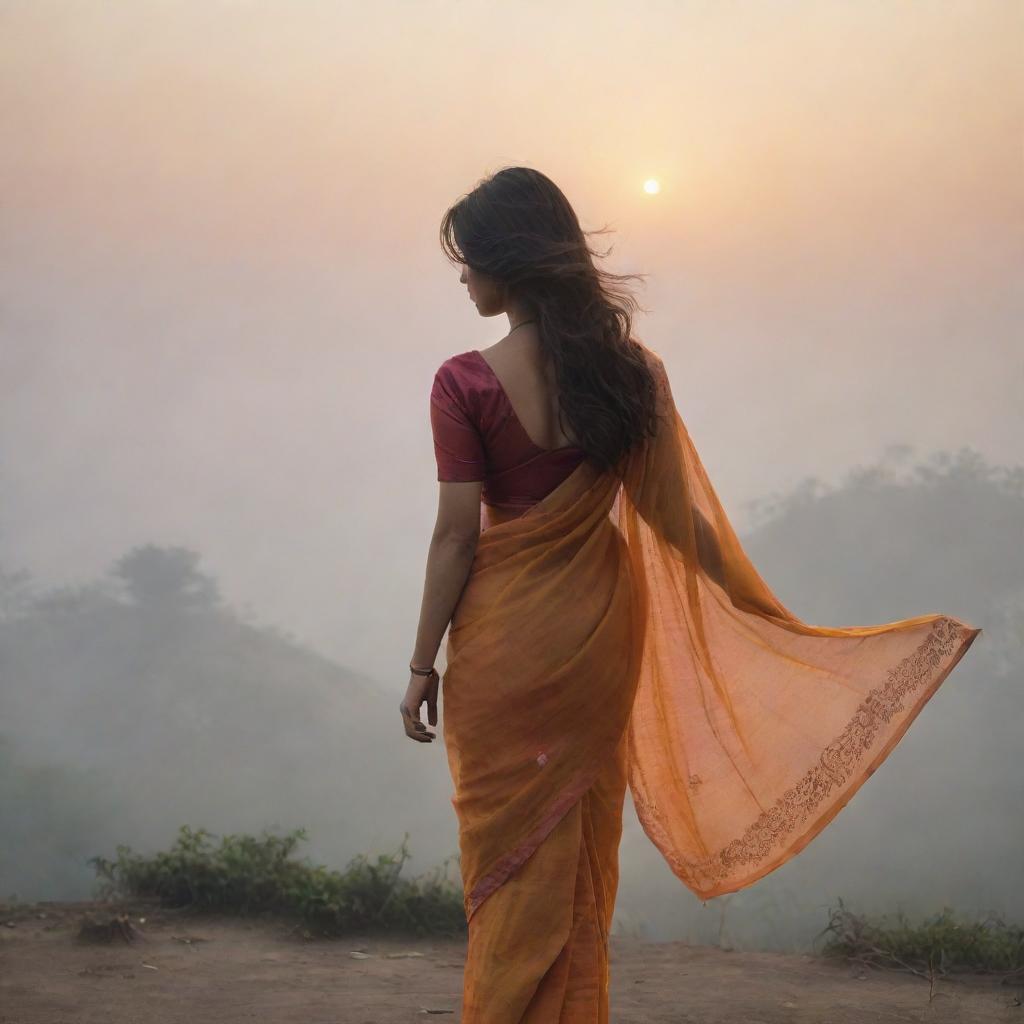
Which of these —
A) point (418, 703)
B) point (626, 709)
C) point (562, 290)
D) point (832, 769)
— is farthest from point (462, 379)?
point (832, 769)

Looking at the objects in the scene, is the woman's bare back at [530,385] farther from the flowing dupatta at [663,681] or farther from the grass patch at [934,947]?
the grass patch at [934,947]

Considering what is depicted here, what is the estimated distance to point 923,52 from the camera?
19.9 ft

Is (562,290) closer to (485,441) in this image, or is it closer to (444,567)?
(485,441)

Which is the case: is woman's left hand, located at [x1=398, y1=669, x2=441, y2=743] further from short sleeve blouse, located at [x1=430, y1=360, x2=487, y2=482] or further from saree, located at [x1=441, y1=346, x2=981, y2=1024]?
short sleeve blouse, located at [x1=430, y1=360, x2=487, y2=482]

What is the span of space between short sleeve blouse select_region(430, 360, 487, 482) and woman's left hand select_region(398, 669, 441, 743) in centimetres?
48

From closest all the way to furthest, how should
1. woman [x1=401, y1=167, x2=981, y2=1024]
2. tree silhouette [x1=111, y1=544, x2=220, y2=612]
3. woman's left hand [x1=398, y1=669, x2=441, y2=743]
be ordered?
woman [x1=401, y1=167, x2=981, y2=1024]
woman's left hand [x1=398, y1=669, x2=441, y2=743]
tree silhouette [x1=111, y1=544, x2=220, y2=612]

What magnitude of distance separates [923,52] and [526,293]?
4.41 meters

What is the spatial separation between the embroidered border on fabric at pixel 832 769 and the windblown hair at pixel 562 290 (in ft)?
3.11

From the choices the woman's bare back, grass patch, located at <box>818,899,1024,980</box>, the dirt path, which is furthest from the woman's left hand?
grass patch, located at <box>818,899,1024,980</box>

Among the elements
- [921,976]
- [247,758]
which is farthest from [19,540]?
[921,976]

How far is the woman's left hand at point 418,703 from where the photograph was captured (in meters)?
2.73

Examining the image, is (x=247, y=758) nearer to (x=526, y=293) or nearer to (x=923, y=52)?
(x=526, y=293)

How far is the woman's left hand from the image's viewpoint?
2730 millimetres

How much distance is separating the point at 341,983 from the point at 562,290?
3.13 metres
